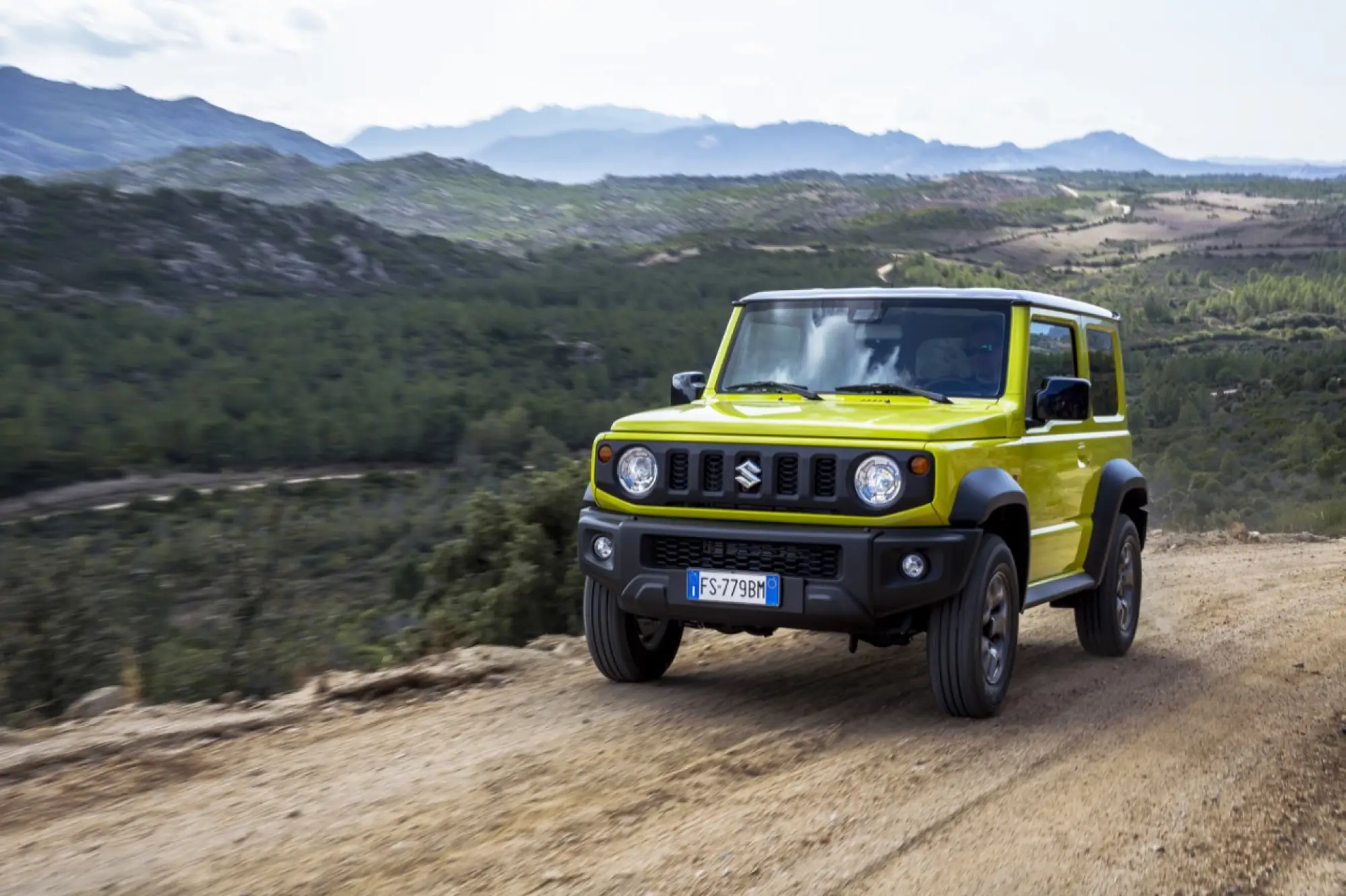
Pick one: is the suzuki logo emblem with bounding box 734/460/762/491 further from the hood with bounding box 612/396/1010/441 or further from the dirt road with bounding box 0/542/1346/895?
the dirt road with bounding box 0/542/1346/895

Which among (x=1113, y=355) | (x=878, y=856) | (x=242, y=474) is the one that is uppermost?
(x=1113, y=355)

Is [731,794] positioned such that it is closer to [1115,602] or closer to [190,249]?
[1115,602]

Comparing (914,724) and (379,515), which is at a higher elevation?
(914,724)

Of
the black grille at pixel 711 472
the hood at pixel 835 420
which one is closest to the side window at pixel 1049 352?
the hood at pixel 835 420

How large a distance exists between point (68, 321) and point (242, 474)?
10541 mm

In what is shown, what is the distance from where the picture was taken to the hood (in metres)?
5.94

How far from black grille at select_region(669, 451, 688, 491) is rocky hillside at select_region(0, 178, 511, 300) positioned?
3127 cm

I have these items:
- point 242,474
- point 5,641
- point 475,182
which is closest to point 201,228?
point 242,474

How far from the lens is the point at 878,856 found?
14.4 feet

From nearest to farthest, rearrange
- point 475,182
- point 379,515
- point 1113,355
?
point 1113,355 < point 379,515 < point 475,182

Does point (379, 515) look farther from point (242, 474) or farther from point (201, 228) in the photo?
point (201, 228)

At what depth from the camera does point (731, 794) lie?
510cm

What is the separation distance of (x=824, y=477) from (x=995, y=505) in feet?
2.54

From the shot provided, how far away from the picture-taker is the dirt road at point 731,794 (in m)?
4.24
